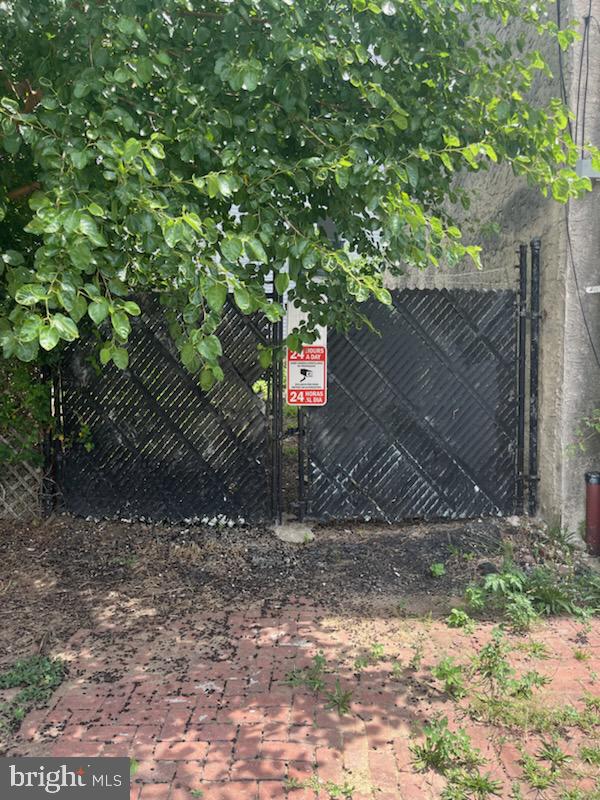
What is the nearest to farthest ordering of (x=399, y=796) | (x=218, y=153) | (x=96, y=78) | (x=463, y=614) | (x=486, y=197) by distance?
(x=399, y=796), (x=96, y=78), (x=218, y=153), (x=463, y=614), (x=486, y=197)

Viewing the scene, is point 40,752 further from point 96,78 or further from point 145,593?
point 96,78

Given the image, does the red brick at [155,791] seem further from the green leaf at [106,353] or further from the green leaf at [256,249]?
the green leaf at [256,249]

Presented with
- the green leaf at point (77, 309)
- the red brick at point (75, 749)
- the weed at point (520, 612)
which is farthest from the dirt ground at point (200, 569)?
the green leaf at point (77, 309)

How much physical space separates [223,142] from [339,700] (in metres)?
2.84

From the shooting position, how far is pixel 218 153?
324 cm

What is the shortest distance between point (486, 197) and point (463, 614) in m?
4.21

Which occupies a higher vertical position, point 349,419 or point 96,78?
point 96,78

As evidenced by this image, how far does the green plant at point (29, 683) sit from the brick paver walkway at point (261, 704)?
0.22ft

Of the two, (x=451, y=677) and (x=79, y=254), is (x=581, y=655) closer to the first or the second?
(x=451, y=677)

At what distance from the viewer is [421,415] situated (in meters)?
5.87

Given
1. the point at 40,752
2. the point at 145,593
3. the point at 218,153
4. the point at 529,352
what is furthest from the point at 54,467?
the point at 529,352

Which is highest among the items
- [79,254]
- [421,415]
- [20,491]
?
[79,254]

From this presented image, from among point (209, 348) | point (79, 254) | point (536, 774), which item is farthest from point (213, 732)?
point (79, 254)

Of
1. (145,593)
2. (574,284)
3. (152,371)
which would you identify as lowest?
(145,593)
